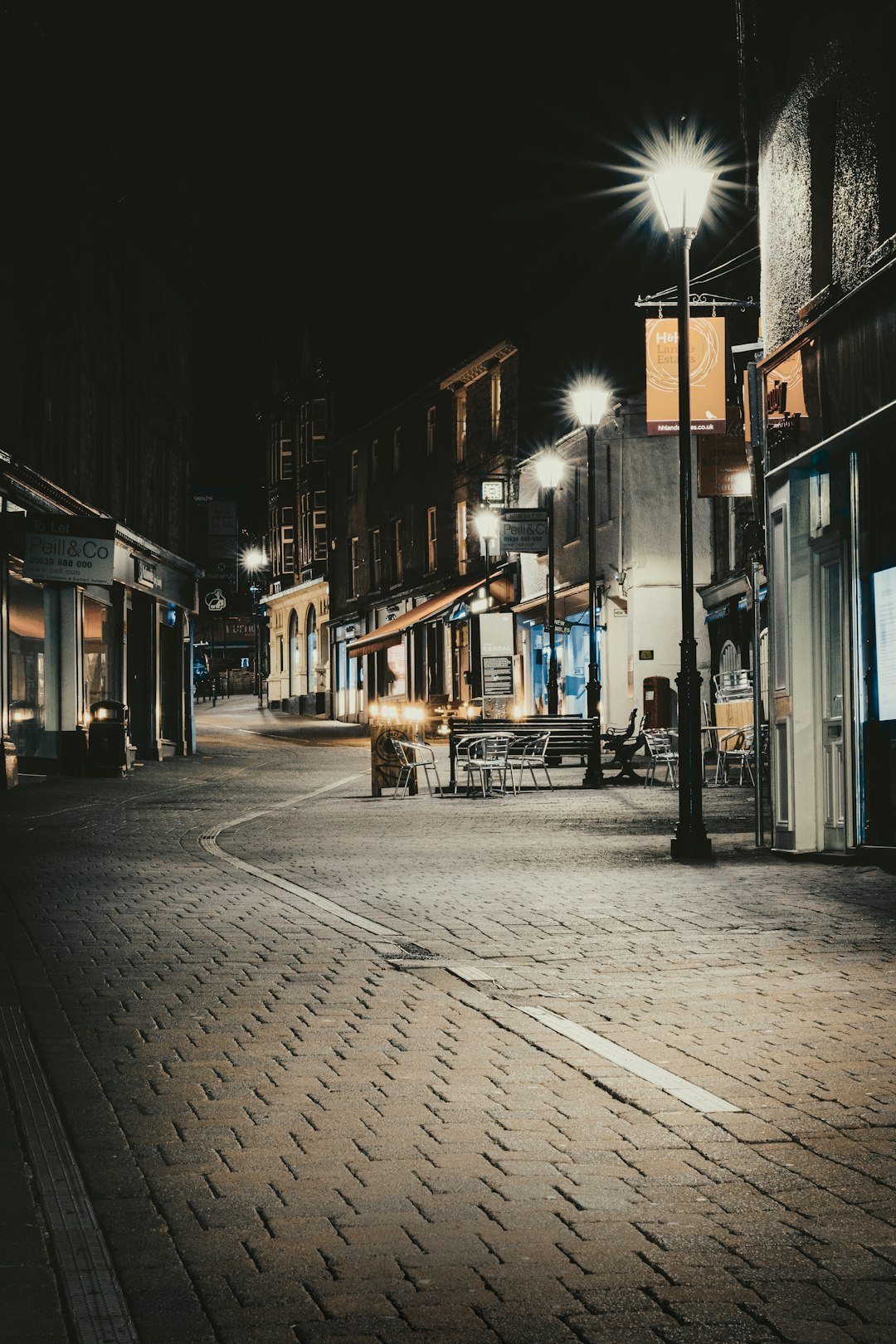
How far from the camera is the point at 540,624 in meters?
44.8

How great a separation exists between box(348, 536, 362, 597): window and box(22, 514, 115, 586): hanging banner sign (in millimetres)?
34894

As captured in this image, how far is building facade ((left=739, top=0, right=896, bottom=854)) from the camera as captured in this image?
41.0ft

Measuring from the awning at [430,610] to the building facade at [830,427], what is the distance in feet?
99.5

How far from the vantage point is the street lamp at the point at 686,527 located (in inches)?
556

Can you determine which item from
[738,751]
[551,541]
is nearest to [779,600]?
[738,751]

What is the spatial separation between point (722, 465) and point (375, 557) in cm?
4186

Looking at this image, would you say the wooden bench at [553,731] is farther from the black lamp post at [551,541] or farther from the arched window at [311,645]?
the arched window at [311,645]

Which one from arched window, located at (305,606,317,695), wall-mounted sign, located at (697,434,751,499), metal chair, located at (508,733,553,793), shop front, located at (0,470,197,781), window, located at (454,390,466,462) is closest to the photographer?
wall-mounted sign, located at (697,434,751,499)

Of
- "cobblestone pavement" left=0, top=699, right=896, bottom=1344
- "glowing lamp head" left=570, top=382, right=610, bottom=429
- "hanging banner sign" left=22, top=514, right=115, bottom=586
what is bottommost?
"cobblestone pavement" left=0, top=699, right=896, bottom=1344

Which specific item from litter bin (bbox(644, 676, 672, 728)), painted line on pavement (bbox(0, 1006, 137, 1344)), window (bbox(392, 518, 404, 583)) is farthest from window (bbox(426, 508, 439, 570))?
painted line on pavement (bbox(0, 1006, 137, 1344))

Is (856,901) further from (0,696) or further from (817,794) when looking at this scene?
(0,696)

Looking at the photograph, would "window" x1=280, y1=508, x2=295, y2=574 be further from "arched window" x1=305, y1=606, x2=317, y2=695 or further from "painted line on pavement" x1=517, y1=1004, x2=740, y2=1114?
"painted line on pavement" x1=517, y1=1004, x2=740, y2=1114

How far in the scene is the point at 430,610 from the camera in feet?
158

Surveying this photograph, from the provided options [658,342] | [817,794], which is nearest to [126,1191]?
[817,794]
